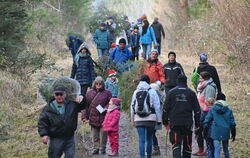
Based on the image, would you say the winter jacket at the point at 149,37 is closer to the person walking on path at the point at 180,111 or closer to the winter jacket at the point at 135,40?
the winter jacket at the point at 135,40

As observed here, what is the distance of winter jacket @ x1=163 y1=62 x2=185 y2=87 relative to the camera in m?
14.1

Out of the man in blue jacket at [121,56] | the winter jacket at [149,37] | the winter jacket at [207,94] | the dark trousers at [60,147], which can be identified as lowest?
the dark trousers at [60,147]

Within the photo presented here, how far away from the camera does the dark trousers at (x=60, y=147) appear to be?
9867mm

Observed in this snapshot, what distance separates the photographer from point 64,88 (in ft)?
31.9

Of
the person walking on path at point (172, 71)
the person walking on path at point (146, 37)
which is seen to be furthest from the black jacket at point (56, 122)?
the person walking on path at point (146, 37)

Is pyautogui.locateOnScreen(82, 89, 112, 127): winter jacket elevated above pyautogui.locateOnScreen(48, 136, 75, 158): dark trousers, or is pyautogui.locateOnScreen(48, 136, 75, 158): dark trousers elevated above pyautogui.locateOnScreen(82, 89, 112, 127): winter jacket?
pyautogui.locateOnScreen(82, 89, 112, 127): winter jacket

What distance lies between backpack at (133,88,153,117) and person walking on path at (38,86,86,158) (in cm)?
168

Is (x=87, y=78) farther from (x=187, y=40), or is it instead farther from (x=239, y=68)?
(x=187, y=40)

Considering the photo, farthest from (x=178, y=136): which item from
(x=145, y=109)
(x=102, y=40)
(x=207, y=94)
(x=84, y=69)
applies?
(x=102, y=40)

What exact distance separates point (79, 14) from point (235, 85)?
2730 centimetres

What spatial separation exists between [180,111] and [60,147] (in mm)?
2238

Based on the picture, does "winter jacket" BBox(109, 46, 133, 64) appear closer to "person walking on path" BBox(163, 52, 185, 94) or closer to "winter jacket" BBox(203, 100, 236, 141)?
"person walking on path" BBox(163, 52, 185, 94)

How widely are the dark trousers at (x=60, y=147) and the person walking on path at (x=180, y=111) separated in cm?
191

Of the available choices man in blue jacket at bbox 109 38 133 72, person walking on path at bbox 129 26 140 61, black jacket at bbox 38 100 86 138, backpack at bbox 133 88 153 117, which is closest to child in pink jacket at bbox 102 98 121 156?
backpack at bbox 133 88 153 117
